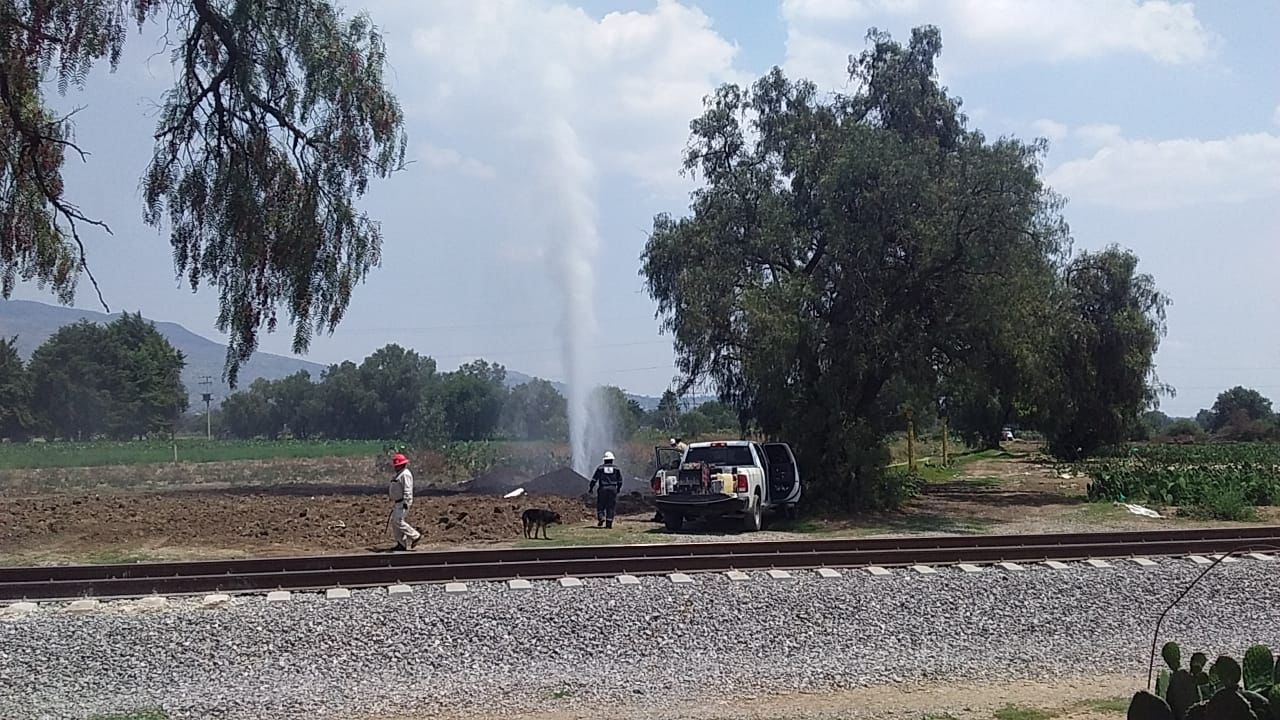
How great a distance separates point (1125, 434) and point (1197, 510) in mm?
30370

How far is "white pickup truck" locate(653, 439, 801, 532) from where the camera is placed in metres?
21.4

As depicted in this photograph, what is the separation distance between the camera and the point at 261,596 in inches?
505

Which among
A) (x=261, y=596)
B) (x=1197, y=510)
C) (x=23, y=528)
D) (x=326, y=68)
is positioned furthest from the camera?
(x=1197, y=510)

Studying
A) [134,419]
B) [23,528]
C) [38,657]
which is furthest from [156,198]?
[134,419]

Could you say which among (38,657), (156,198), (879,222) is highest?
(879,222)

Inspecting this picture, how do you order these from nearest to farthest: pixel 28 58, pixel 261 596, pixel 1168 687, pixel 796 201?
pixel 1168 687
pixel 28 58
pixel 261 596
pixel 796 201

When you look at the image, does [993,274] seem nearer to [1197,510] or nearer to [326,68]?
[1197,510]

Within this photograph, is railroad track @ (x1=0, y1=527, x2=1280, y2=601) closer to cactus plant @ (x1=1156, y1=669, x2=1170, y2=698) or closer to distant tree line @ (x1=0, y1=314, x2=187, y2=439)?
cactus plant @ (x1=1156, y1=669, x2=1170, y2=698)

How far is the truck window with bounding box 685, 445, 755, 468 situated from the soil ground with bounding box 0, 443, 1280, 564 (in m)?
1.32

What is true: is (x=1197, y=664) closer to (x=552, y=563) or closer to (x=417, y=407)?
(x=552, y=563)

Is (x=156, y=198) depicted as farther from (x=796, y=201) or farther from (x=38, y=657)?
(x=796, y=201)

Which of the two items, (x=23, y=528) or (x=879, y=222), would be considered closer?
(x=23, y=528)

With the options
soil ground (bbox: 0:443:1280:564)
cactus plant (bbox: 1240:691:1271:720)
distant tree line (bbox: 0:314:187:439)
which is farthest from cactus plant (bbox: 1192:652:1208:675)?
distant tree line (bbox: 0:314:187:439)

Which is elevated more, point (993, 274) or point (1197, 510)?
point (993, 274)
